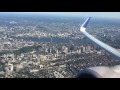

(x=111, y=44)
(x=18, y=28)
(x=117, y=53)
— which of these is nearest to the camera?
(x=117, y=53)

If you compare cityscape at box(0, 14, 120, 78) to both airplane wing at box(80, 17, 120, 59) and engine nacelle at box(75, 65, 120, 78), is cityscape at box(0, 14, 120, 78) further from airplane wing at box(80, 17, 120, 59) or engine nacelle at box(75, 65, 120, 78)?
engine nacelle at box(75, 65, 120, 78)

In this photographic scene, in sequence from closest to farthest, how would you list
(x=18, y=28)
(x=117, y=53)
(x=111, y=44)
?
(x=117, y=53)
(x=111, y=44)
(x=18, y=28)

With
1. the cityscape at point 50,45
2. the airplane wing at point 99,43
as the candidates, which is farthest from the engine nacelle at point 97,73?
the cityscape at point 50,45

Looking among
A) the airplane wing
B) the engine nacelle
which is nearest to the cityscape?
the airplane wing

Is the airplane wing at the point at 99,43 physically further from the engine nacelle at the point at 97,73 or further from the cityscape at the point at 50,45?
the engine nacelle at the point at 97,73

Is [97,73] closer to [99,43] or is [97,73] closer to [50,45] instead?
[99,43]
